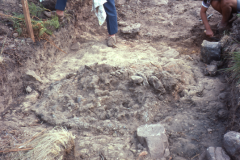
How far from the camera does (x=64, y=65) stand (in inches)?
125

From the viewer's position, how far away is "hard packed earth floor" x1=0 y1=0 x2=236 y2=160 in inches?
A: 77.0

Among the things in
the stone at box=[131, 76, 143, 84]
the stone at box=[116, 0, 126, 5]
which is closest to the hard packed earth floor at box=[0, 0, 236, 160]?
the stone at box=[131, 76, 143, 84]

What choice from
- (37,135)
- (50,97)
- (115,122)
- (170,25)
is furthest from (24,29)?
(170,25)

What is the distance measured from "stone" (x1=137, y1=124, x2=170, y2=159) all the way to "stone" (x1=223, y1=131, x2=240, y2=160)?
0.48 m

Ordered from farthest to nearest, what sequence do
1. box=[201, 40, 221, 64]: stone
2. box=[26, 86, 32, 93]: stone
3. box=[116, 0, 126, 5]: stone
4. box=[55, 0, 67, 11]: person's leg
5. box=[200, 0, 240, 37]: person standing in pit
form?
1. box=[116, 0, 126, 5]: stone
2. box=[200, 0, 240, 37]: person standing in pit
3. box=[55, 0, 67, 11]: person's leg
4. box=[201, 40, 221, 64]: stone
5. box=[26, 86, 32, 93]: stone

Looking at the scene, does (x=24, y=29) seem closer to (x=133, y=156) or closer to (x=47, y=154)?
(x=47, y=154)

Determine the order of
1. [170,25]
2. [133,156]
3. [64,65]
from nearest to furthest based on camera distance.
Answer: [133,156]
[64,65]
[170,25]

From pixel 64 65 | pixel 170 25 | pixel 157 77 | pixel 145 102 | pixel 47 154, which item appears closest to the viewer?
Answer: pixel 47 154

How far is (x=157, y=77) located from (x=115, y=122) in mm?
774

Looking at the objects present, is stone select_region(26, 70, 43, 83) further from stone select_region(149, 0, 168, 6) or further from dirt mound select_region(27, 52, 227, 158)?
stone select_region(149, 0, 168, 6)

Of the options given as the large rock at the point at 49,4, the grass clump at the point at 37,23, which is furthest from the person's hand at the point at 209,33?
the large rock at the point at 49,4

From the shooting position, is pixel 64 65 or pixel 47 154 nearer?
pixel 47 154

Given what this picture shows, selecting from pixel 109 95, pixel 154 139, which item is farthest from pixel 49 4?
pixel 154 139

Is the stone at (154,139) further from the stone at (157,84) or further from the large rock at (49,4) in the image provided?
the large rock at (49,4)
